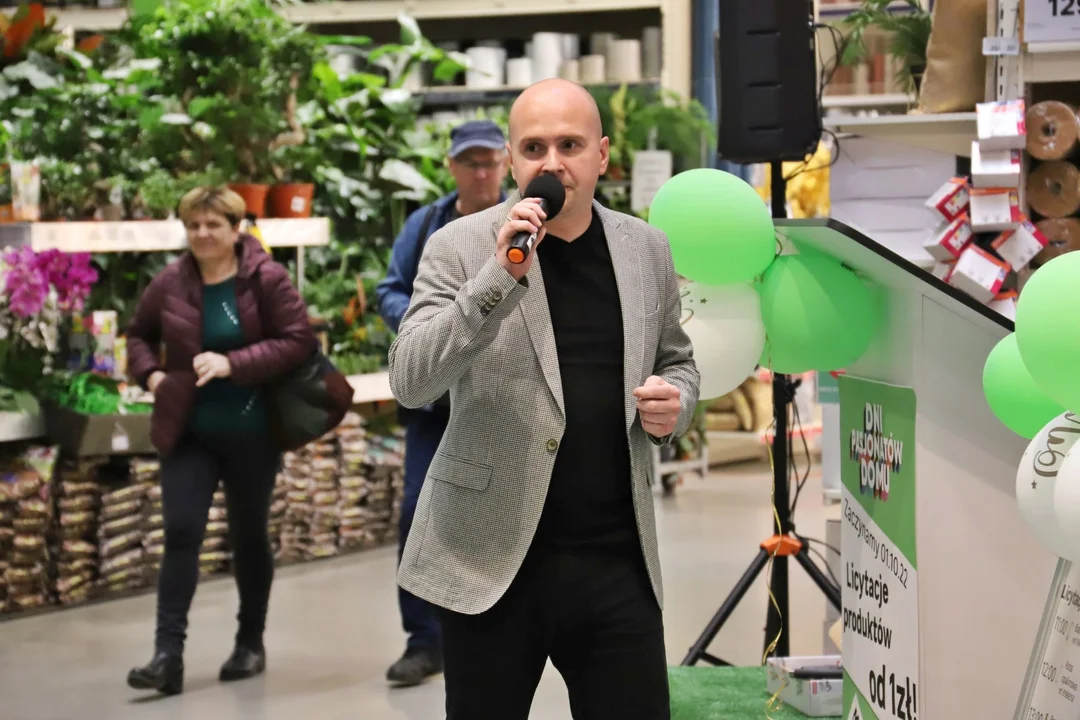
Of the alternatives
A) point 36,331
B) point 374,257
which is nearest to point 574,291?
point 36,331

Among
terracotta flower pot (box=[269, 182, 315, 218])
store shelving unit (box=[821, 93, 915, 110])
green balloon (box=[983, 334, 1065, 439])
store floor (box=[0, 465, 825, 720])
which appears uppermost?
store shelving unit (box=[821, 93, 915, 110])

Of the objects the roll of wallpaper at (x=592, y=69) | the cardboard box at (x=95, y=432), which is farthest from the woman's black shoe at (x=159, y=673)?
the roll of wallpaper at (x=592, y=69)

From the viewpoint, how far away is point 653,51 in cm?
940

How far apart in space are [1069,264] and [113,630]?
4.33 m

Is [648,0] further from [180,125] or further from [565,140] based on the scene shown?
[565,140]

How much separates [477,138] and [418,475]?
107 cm

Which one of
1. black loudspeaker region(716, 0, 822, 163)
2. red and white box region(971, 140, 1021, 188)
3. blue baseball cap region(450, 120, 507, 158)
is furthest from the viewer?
blue baseball cap region(450, 120, 507, 158)

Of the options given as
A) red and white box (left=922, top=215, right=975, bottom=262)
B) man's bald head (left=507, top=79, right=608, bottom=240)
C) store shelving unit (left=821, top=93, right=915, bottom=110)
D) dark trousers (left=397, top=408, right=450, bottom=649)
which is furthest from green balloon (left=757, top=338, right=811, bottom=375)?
store shelving unit (left=821, top=93, right=915, bottom=110)

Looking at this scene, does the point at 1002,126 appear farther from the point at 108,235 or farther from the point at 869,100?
the point at 108,235

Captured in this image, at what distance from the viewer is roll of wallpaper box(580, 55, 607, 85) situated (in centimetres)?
923

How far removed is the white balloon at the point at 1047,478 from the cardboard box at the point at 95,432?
4335 millimetres

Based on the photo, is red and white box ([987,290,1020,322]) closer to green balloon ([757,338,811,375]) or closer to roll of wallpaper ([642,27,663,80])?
green balloon ([757,338,811,375])

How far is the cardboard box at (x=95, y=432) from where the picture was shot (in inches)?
227

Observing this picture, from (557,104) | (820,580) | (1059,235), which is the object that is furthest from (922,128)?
(557,104)
